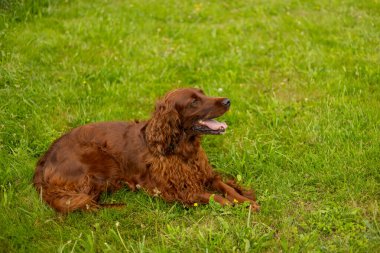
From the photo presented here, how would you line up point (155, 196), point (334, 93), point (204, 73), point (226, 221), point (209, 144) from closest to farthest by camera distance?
point (226, 221) < point (155, 196) < point (209, 144) < point (334, 93) < point (204, 73)

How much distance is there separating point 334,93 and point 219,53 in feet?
5.42

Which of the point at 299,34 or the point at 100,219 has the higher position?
the point at 299,34

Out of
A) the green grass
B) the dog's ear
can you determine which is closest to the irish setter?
the dog's ear

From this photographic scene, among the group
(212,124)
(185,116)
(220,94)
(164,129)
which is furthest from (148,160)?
(220,94)

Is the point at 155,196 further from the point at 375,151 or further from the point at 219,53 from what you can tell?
the point at 219,53

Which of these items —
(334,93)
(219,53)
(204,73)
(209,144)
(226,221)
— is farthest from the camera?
(219,53)

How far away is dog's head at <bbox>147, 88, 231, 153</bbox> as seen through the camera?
11.9 feet

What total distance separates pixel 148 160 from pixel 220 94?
163cm

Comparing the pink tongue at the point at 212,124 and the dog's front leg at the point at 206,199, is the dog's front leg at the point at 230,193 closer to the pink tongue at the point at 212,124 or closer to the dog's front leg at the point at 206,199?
the dog's front leg at the point at 206,199

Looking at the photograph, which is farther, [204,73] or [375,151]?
[204,73]

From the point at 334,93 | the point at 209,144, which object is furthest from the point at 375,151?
the point at 209,144

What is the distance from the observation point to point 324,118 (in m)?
4.56

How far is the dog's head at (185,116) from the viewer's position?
3.62 metres

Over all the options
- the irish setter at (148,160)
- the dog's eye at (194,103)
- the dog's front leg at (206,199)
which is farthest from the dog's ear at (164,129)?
the dog's front leg at (206,199)
